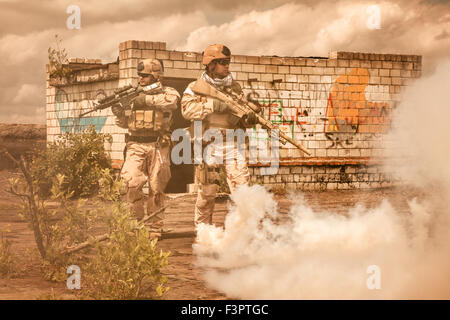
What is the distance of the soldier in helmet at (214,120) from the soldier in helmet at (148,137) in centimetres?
60

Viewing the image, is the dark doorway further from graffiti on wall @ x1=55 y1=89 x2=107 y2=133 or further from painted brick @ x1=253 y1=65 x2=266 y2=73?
painted brick @ x1=253 y1=65 x2=266 y2=73

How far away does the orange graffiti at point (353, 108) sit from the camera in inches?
487

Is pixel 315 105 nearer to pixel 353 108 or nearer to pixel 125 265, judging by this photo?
pixel 353 108

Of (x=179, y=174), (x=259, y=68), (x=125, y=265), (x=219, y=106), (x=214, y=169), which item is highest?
(x=259, y=68)

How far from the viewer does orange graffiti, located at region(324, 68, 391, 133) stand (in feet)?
40.6

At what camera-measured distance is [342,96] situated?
1245 cm

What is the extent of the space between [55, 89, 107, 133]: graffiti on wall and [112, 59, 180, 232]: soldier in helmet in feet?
17.9

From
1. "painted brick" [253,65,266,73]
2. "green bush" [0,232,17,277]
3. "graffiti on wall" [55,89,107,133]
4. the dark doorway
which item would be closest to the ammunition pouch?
"green bush" [0,232,17,277]

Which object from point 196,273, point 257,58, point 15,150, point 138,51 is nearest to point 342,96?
point 257,58

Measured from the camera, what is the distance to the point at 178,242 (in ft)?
19.8

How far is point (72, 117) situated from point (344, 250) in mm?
9071

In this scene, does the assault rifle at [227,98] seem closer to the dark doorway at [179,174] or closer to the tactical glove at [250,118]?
the tactical glove at [250,118]

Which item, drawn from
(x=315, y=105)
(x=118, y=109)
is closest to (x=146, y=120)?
(x=118, y=109)
